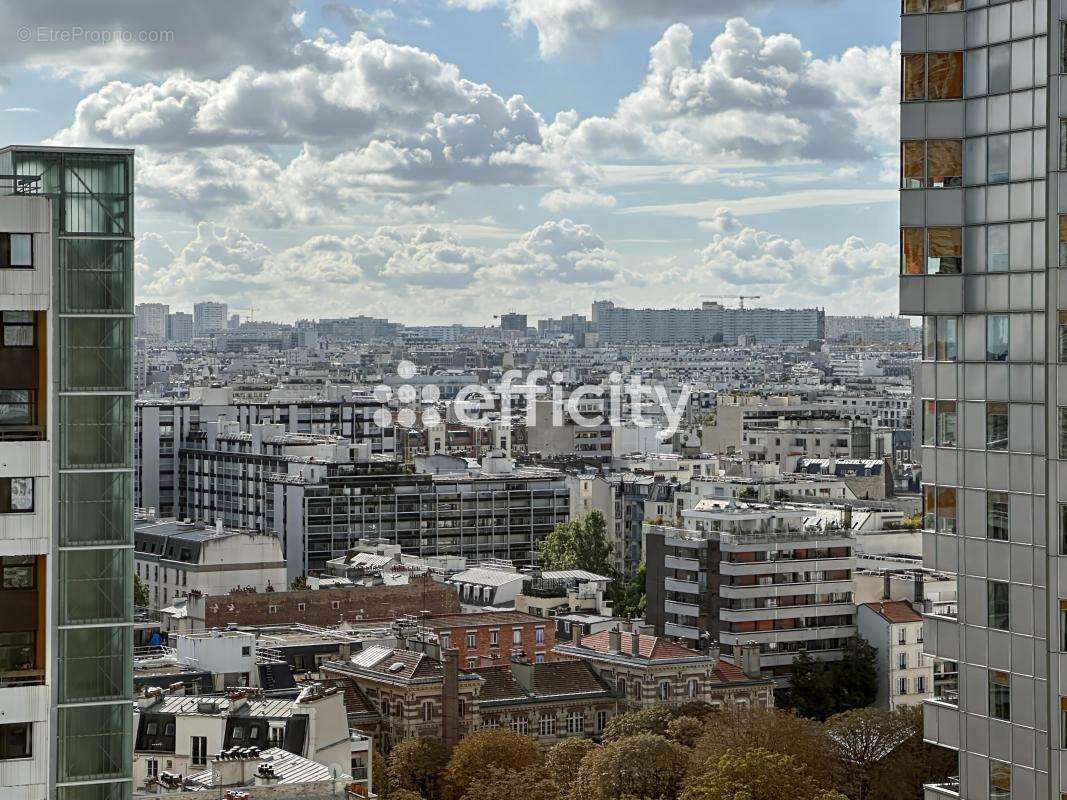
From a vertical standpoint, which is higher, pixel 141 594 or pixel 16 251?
pixel 16 251

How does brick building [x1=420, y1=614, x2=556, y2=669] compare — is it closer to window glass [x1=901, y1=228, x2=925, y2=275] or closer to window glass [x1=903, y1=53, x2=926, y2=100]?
window glass [x1=901, y1=228, x2=925, y2=275]

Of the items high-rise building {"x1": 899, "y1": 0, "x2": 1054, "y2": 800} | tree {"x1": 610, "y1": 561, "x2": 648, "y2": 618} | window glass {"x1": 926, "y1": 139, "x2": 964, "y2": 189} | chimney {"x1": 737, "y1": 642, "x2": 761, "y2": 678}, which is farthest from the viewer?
tree {"x1": 610, "y1": 561, "x2": 648, "y2": 618}

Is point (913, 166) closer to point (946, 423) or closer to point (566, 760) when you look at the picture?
point (946, 423)

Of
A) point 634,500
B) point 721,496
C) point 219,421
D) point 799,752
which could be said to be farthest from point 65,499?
point 219,421

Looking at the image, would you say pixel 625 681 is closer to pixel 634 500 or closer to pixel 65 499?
pixel 65 499

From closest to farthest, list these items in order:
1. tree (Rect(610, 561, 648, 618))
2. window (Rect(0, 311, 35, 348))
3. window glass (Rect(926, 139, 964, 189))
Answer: window (Rect(0, 311, 35, 348))
window glass (Rect(926, 139, 964, 189))
tree (Rect(610, 561, 648, 618))

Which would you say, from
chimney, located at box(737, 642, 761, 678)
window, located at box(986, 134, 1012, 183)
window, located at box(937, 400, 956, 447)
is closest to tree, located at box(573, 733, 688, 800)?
chimney, located at box(737, 642, 761, 678)

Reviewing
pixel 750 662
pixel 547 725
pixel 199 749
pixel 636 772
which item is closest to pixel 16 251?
pixel 199 749
